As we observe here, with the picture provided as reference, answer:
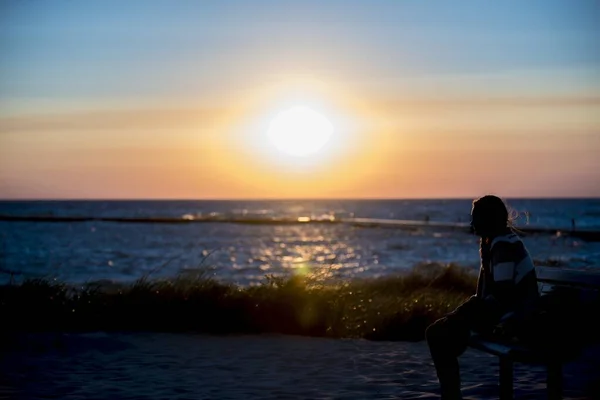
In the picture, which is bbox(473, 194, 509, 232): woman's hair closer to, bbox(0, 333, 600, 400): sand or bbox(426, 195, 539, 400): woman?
bbox(426, 195, 539, 400): woman

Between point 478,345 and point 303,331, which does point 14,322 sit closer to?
point 303,331

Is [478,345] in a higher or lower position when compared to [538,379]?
higher

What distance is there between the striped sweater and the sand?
213 cm

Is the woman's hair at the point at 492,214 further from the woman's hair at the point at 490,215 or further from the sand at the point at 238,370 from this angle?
the sand at the point at 238,370

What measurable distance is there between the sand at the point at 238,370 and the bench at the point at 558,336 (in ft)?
5.13

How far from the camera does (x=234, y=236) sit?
65188 millimetres

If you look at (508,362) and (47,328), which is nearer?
(508,362)

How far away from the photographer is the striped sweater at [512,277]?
564 centimetres

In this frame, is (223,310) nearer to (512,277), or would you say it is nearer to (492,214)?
(492,214)

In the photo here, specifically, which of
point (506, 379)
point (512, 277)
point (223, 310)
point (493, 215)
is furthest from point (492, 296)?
point (223, 310)

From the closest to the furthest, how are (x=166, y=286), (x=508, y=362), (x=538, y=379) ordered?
(x=508, y=362)
(x=538, y=379)
(x=166, y=286)

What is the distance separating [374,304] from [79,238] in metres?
51.3

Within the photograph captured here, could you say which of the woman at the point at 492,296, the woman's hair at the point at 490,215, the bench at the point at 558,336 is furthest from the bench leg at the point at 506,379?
the woman's hair at the point at 490,215

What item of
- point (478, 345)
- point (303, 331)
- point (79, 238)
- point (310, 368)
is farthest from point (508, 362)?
point (79, 238)
